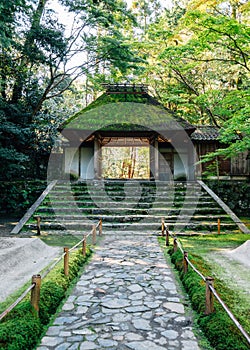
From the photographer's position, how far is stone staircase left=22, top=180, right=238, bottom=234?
A: 9.71 meters

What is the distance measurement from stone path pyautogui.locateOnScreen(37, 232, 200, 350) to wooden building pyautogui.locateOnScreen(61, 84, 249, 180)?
28.3 feet

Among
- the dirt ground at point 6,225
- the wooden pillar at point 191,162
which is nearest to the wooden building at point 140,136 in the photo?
the wooden pillar at point 191,162

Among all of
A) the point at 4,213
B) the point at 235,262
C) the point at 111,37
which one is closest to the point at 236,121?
the point at 235,262

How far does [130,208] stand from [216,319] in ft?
26.4

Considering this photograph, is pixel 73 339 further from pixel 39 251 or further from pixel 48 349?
pixel 39 251

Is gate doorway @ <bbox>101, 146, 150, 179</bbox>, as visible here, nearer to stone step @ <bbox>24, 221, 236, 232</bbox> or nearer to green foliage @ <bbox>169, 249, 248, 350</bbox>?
stone step @ <bbox>24, 221, 236, 232</bbox>

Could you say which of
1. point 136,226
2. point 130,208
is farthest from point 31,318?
point 130,208

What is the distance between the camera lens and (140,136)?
46.3 ft

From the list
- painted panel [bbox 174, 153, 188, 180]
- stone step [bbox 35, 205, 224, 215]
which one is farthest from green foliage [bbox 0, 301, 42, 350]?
painted panel [bbox 174, 153, 188, 180]

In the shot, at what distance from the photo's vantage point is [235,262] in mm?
6121

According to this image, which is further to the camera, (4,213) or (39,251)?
(4,213)

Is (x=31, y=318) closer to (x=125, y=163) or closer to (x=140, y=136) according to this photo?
(x=140, y=136)

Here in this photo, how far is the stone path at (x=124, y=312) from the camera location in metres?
2.99

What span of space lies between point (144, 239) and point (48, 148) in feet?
29.5
